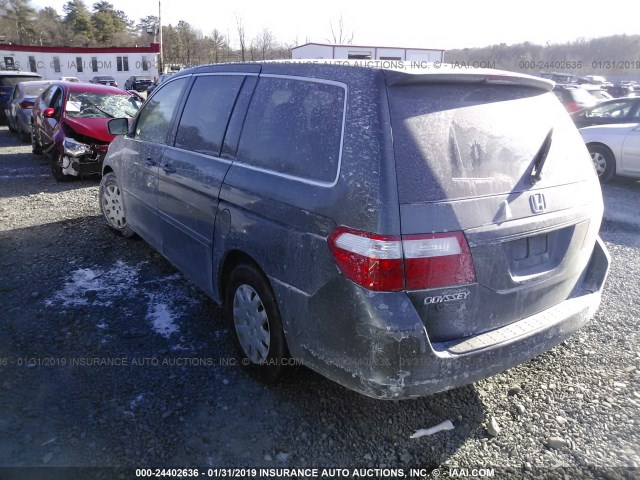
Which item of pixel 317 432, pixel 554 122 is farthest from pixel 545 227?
pixel 317 432

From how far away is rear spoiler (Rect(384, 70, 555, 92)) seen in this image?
222 cm

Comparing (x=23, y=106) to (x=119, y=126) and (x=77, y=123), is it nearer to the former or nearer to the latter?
(x=77, y=123)

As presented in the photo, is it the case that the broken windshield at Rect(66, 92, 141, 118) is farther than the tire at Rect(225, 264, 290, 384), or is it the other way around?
the broken windshield at Rect(66, 92, 141, 118)

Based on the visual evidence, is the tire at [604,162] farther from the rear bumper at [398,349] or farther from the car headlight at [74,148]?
the car headlight at [74,148]

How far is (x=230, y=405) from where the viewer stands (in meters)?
2.83

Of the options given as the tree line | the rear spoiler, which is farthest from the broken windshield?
the tree line

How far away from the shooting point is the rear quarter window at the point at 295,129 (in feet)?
7.73

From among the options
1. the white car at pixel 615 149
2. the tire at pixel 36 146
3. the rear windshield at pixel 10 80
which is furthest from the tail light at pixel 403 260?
the rear windshield at pixel 10 80

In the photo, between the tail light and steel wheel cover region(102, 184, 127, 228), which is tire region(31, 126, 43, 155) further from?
the tail light

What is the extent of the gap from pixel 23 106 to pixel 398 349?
44.7 ft

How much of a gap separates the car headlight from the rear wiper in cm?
740

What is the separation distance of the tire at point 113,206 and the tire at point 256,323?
2663 mm

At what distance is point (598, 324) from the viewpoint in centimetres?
385

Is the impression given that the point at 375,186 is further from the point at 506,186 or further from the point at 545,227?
the point at 545,227
